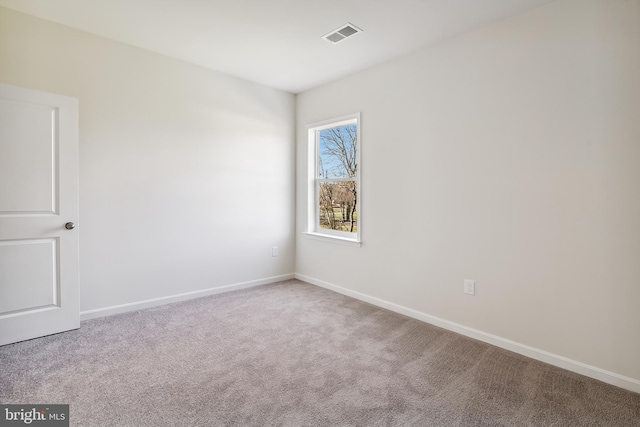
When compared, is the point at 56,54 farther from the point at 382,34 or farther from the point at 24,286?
the point at 382,34

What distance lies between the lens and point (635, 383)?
2025mm

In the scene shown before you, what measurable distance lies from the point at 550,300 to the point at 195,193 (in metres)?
3.47

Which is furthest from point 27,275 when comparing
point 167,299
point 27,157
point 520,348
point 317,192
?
point 520,348

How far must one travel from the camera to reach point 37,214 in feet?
8.70

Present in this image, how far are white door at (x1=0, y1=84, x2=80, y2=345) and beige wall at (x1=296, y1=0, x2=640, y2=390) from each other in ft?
9.27

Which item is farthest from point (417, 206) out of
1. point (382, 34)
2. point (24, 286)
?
point (24, 286)

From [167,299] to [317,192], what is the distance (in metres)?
2.25

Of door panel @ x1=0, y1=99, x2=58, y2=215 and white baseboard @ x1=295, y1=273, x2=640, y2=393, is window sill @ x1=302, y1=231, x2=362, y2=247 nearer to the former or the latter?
white baseboard @ x1=295, y1=273, x2=640, y2=393

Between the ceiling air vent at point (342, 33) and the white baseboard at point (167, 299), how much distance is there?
9.62ft

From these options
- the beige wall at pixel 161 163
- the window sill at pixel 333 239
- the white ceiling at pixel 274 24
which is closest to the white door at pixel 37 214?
the beige wall at pixel 161 163

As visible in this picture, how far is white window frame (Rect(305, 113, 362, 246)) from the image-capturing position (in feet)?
12.4

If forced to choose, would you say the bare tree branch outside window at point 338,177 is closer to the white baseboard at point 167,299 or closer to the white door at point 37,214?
the white baseboard at point 167,299

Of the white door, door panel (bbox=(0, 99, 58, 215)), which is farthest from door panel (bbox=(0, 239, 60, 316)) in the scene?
door panel (bbox=(0, 99, 58, 215))

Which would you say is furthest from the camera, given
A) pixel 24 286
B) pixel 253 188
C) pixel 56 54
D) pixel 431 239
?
pixel 253 188
